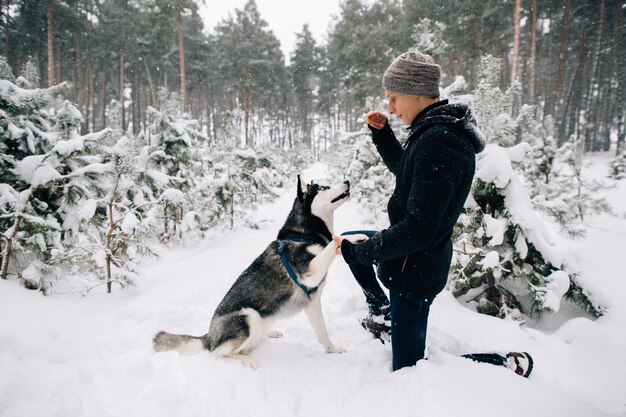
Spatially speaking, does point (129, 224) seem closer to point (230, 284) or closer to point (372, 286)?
point (230, 284)

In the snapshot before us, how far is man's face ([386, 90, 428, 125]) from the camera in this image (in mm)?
2113

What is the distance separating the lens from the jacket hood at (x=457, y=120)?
73.5 inches

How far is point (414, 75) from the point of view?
6.59 feet

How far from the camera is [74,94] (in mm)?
28016

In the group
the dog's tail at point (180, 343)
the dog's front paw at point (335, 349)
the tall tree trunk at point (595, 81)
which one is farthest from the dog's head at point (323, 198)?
the tall tree trunk at point (595, 81)

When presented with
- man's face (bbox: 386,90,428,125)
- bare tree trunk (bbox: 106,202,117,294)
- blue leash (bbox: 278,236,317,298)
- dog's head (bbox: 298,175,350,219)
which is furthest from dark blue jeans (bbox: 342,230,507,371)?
bare tree trunk (bbox: 106,202,117,294)

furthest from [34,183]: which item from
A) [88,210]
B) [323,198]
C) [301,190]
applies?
[323,198]

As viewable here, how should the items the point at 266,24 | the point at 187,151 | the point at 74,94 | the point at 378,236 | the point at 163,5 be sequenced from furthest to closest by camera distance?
the point at 266,24 → the point at 74,94 → the point at 163,5 → the point at 187,151 → the point at 378,236

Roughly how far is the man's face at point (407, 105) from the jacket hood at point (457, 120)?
13 cm

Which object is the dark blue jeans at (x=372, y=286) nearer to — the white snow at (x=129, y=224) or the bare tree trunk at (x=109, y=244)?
the white snow at (x=129, y=224)

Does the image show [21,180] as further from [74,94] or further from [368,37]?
[74,94]

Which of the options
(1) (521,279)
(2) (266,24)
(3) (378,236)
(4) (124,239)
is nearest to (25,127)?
(4) (124,239)

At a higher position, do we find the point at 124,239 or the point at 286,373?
the point at 124,239

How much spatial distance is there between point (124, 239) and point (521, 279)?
5921 millimetres
